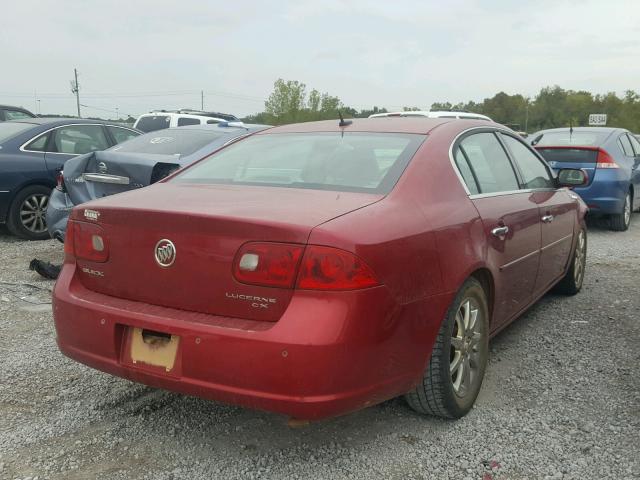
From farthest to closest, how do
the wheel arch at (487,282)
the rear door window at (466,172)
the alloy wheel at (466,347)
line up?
the rear door window at (466,172)
the wheel arch at (487,282)
the alloy wheel at (466,347)

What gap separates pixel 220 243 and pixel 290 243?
292 millimetres

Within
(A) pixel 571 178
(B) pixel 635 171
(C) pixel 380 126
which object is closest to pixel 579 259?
(A) pixel 571 178

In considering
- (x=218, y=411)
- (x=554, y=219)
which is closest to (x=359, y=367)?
(x=218, y=411)

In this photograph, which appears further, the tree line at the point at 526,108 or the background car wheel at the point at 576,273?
the tree line at the point at 526,108

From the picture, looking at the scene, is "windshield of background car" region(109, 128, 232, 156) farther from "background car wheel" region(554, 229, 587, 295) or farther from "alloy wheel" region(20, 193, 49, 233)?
"background car wheel" region(554, 229, 587, 295)

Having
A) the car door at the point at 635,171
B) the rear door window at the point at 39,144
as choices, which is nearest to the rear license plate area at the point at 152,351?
the rear door window at the point at 39,144

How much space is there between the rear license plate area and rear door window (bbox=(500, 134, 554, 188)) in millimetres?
2604

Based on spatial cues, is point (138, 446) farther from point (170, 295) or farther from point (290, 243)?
point (290, 243)

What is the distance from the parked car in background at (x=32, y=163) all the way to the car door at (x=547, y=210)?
577cm

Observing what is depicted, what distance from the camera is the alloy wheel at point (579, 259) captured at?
513 cm

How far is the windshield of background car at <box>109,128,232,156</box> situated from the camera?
19.3 feet

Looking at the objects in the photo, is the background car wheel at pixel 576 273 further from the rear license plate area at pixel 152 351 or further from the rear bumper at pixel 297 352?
the rear license plate area at pixel 152 351

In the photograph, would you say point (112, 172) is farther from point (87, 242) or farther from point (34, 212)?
point (87, 242)

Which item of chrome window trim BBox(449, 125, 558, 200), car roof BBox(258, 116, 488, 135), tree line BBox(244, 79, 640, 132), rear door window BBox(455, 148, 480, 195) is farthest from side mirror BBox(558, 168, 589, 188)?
tree line BBox(244, 79, 640, 132)
